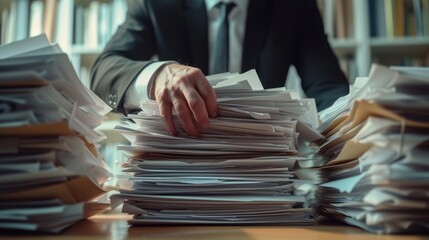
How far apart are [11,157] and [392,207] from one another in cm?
43

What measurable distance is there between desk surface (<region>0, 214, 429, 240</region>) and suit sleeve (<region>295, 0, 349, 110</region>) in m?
0.60

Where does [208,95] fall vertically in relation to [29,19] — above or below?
below

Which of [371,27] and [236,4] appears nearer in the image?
[236,4]

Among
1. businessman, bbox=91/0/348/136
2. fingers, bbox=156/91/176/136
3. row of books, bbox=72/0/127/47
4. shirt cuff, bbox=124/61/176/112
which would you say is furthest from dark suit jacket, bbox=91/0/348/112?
row of books, bbox=72/0/127/47

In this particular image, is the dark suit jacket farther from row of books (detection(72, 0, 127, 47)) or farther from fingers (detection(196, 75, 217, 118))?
row of books (detection(72, 0, 127, 47))

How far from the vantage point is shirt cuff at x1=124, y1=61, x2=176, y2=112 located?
0.74 m

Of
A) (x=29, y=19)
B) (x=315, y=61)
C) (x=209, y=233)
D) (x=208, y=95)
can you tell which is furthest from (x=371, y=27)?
(x=209, y=233)

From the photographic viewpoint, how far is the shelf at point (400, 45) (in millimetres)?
2275

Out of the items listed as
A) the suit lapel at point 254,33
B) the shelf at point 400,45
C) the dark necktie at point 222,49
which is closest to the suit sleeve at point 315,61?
the suit lapel at point 254,33

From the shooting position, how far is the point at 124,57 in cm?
109

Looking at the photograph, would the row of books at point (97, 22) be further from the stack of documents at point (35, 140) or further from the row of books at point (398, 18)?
the stack of documents at point (35, 140)

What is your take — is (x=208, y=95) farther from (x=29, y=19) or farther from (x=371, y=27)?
(x=29, y=19)

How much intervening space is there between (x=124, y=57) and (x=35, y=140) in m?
0.56

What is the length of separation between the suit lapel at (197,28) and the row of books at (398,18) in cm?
134
